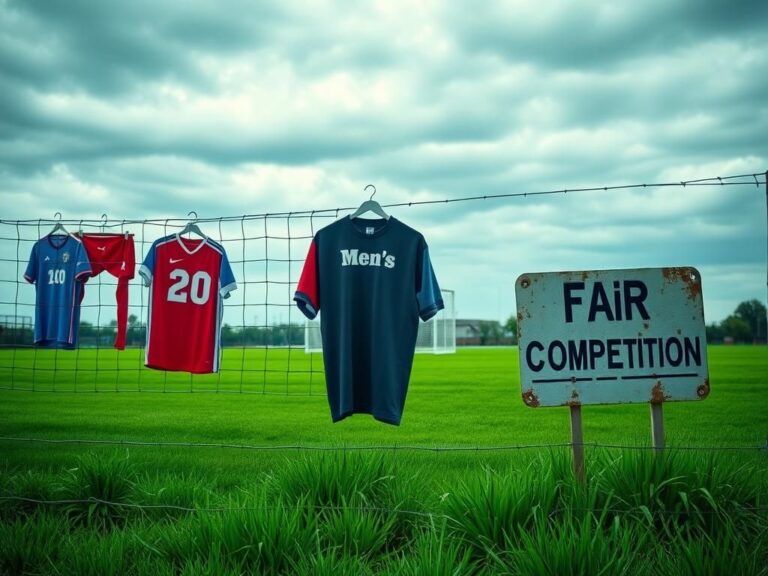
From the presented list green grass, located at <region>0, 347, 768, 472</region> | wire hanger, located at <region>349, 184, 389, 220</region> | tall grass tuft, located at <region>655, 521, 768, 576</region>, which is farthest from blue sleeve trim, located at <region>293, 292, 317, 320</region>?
tall grass tuft, located at <region>655, 521, 768, 576</region>

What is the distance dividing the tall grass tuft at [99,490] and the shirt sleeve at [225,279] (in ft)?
5.54

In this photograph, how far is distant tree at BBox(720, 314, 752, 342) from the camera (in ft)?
346

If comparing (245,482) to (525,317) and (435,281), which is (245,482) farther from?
(525,317)

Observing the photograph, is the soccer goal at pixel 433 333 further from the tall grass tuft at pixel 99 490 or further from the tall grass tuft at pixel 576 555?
the tall grass tuft at pixel 576 555

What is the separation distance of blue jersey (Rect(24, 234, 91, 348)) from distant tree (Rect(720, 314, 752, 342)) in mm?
114620

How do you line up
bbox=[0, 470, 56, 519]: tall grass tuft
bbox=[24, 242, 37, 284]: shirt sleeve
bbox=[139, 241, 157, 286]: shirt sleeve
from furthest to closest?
bbox=[24, 242, 37, 284]: shirt sleeve
bbox=[139, 241, 157, 286]: shirt sleeve
bbox=[0, 470, 56, 519]: tall grass tuft

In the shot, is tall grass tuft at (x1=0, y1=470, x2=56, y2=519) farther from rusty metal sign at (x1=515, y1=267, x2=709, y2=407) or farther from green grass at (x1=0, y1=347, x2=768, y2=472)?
rusty metal sign at (x1=515, y1=267, x2=709, y2=407)

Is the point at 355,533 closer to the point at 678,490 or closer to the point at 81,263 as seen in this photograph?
the point at 678,490

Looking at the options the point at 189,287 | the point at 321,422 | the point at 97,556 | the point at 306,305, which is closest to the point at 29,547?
the point at 97,556

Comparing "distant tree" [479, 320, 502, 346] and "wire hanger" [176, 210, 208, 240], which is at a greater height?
"distant tree" [479, 320, 502, 346]

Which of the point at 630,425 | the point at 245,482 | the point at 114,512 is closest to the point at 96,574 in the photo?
the point at 114,512

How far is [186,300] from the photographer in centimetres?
571

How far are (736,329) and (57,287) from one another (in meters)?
118

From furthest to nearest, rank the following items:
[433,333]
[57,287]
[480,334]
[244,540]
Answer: [480,334] → [433,333] → [57,287] → [244,540]
